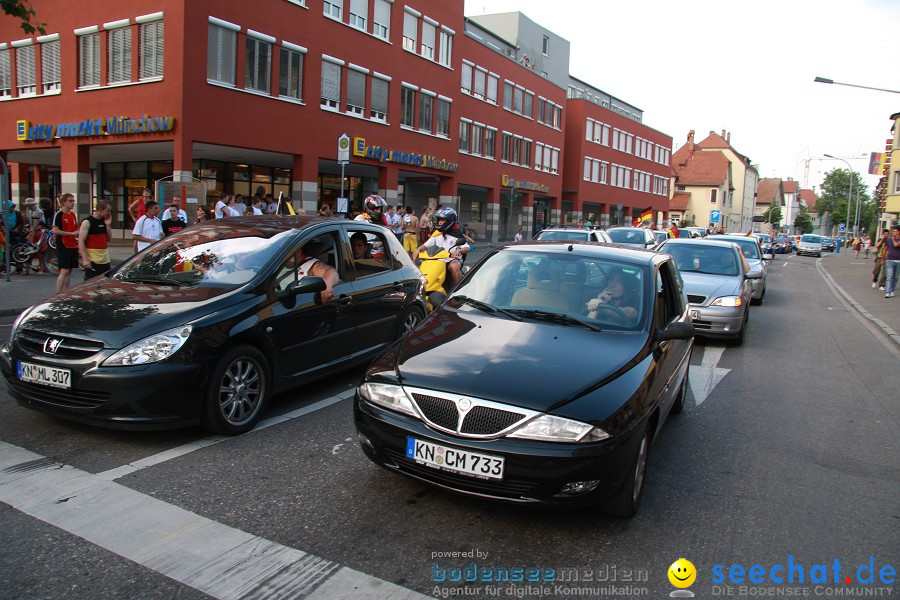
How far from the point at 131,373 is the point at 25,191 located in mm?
32569

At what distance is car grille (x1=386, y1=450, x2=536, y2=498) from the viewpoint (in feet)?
10.8

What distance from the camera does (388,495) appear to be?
12.9 feet

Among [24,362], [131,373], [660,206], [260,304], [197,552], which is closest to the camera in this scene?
[197,552]

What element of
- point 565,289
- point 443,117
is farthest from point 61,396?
point 443,117

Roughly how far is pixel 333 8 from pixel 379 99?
4.46 m

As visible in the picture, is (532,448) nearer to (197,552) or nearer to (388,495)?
(388,495)

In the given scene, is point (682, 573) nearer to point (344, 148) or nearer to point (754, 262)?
point (754, 262)

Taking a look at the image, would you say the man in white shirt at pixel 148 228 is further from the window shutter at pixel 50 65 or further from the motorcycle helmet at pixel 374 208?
the window shutter at pixel 50 65

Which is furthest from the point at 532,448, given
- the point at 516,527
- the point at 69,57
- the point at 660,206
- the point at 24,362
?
the point at 660,206

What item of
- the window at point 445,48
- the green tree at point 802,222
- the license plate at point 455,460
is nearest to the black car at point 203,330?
the license plate at point 455,460

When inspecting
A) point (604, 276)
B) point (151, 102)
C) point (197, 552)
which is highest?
point (151, 102)

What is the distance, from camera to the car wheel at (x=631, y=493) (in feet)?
11.7

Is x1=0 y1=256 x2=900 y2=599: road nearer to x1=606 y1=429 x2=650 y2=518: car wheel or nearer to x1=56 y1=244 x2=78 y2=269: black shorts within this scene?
x1=606 y1=429 x2=650 y2=518: car wheel

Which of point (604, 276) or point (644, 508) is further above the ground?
Answer: point (604, 276)
